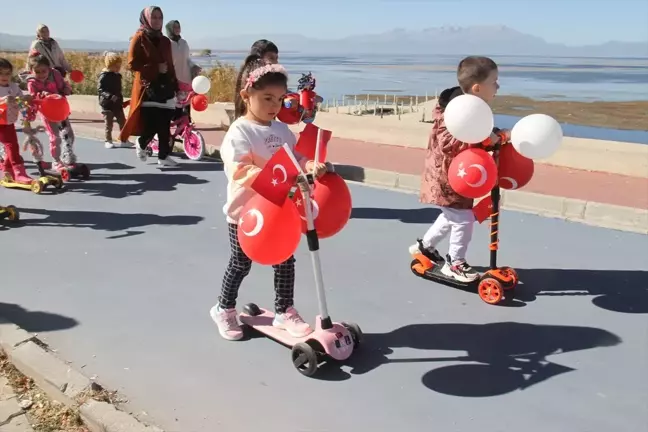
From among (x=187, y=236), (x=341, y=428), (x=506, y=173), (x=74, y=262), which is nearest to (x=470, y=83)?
A: (x=506, y=173)

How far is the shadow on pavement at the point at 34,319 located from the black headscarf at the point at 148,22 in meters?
5.19

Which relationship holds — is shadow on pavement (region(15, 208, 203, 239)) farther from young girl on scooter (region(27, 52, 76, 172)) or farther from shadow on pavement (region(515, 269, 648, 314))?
shadow on pavement (region(515, 269, 648, 314))

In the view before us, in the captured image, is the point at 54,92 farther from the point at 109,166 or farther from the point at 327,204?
the point at 327,204

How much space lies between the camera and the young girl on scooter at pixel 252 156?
3406 mm

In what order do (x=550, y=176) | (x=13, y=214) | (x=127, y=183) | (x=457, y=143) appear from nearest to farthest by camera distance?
(x=457, y=143) → (x=13, y=214) → (x=127, y=183) → (x=550, y=176)

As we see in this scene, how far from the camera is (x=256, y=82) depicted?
3424 millimetres

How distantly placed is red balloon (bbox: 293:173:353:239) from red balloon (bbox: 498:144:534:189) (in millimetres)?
1589

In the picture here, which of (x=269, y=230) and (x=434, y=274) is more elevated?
(x=269, y=230)

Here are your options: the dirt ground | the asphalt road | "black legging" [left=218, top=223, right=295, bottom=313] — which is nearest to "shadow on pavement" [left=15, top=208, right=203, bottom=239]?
the asphalt road

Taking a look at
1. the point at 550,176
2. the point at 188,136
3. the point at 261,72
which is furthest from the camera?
the point at 188,136

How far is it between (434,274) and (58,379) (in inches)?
107

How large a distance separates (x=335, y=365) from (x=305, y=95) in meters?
2.90

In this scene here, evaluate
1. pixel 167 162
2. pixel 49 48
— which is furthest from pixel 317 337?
pixel 49 48

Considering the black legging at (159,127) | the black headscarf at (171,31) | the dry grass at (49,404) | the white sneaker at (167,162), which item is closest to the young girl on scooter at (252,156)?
the dry grass at (49,404)
